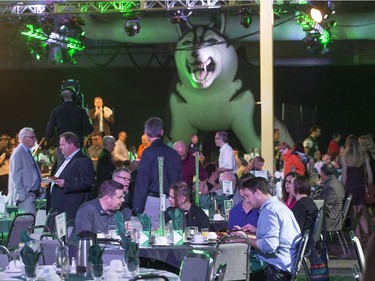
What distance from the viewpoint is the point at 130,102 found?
2020 cm

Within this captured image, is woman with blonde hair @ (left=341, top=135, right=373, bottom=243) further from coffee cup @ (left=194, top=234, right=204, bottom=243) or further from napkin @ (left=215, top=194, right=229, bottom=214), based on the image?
coffee cup @ (left=194, top=234, right=204, bottom=243)

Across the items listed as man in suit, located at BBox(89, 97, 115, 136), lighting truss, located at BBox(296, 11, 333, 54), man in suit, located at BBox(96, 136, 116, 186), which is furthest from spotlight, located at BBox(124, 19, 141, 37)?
man in suit, located at BBox(96, 136, 116, 186)

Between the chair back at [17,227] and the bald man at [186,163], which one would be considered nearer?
the chair back at [17,227]

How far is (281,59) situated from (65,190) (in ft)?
41.0

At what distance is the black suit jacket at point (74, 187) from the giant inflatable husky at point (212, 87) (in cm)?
1137

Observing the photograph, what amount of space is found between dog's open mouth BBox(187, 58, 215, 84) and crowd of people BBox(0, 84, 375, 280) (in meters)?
6.79

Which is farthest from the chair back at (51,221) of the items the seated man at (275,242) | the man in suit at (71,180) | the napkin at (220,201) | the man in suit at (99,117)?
the man in suit at (99,117)

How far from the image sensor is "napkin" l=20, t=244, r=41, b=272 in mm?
4355

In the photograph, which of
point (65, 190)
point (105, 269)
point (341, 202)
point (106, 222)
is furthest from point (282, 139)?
point (105, 269)

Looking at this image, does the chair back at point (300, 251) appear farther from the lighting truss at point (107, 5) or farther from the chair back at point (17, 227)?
the lighting truss at point (107, 5)

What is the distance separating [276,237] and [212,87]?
45.0ft

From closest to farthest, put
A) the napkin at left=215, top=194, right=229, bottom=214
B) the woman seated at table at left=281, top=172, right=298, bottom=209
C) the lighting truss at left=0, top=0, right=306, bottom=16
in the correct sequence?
the woman seated at table at left=281, top=172, right=298, bottom=209 < the napkin at left=215, top=194, right=229, bottom=214 < the lighting truss at left=0, top=0, right=306, bottom=16

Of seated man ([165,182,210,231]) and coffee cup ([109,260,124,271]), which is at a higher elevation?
seated man ([165,182,210,231])

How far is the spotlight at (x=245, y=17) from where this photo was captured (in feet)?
Answer: 61.4
